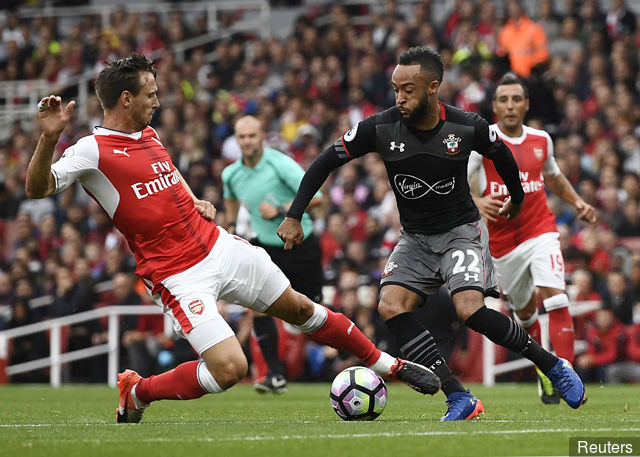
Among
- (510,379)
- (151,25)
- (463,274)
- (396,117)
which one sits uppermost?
(151,25)

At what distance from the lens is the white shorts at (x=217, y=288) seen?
7.36 m

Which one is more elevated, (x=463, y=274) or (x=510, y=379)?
(x=463, y=274)

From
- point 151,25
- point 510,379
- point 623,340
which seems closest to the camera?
point 623,340

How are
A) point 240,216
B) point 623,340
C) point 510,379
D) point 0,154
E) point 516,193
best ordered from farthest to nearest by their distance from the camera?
1. point 0,154
2. point 510,379
3. point 623,340
4. point 240,216
5. point 516,193

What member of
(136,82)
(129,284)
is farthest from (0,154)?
(136,82)

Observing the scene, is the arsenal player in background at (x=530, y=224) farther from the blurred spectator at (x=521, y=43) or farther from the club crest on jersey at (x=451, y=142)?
the blurred spectator at (x=521, y=43)

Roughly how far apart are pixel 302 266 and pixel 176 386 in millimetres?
4626

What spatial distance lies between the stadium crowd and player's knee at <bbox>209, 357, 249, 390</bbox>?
6.91 meters

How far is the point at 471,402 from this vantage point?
777cm

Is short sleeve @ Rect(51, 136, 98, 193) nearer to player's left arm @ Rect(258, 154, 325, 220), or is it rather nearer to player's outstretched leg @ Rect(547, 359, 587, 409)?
player's outstretched leg @ Rect(547, 359, 587, 409)

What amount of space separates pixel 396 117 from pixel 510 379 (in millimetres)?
8191

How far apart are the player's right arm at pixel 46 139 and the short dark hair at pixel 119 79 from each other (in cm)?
68

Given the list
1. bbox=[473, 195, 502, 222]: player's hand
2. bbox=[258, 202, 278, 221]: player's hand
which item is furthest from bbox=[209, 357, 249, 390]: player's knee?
bbox=[258, 202, 278, 221]: player's hand

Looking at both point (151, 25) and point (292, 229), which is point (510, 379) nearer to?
point (292, 229)
